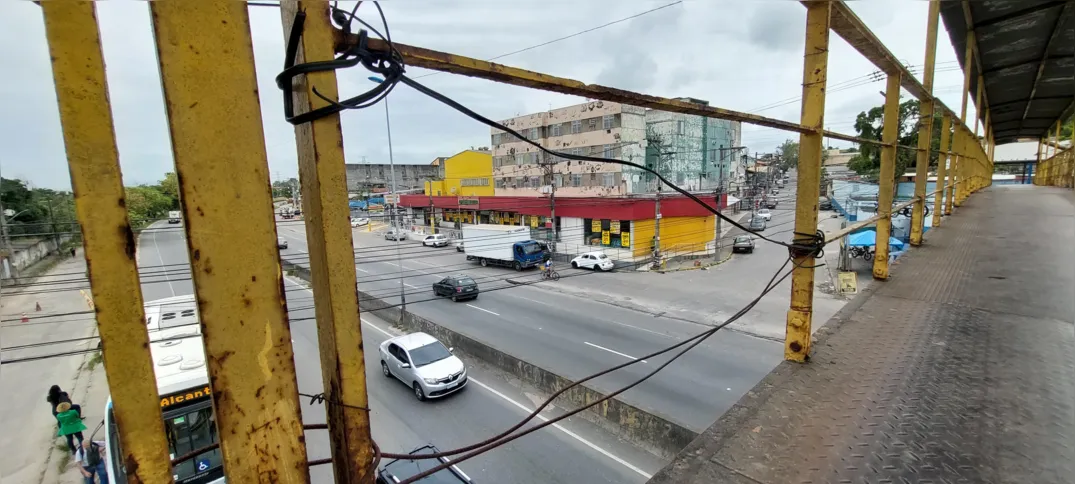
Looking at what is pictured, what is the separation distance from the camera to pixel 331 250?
0.97 meters

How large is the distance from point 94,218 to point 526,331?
39.7ft

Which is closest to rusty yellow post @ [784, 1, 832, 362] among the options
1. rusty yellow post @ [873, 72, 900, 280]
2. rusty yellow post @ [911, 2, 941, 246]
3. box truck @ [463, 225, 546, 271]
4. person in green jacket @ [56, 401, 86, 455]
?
rusty yellow post @ [873, 72, 900, 280]

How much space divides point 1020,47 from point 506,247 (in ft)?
58.3

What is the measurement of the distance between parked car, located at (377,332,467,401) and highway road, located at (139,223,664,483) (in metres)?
0.26

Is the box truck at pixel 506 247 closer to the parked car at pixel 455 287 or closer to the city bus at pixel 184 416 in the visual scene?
the parked car at pixel 455 287

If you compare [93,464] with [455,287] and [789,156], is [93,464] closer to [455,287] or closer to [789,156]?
[455,287]

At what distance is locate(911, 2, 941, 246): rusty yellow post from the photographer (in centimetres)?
531

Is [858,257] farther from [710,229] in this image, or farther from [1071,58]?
[1071,58]

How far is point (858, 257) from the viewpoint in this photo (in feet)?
66.2

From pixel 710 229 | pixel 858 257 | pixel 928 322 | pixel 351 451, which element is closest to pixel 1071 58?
pixel 928 322

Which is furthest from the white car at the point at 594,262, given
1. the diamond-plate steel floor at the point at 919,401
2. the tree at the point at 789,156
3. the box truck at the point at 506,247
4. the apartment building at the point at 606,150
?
the tree at the point at 789,156

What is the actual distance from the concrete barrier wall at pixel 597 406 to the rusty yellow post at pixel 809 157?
3.97 metres

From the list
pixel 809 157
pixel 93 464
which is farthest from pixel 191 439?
pixel 809 157

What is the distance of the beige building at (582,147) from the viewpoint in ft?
75.0
